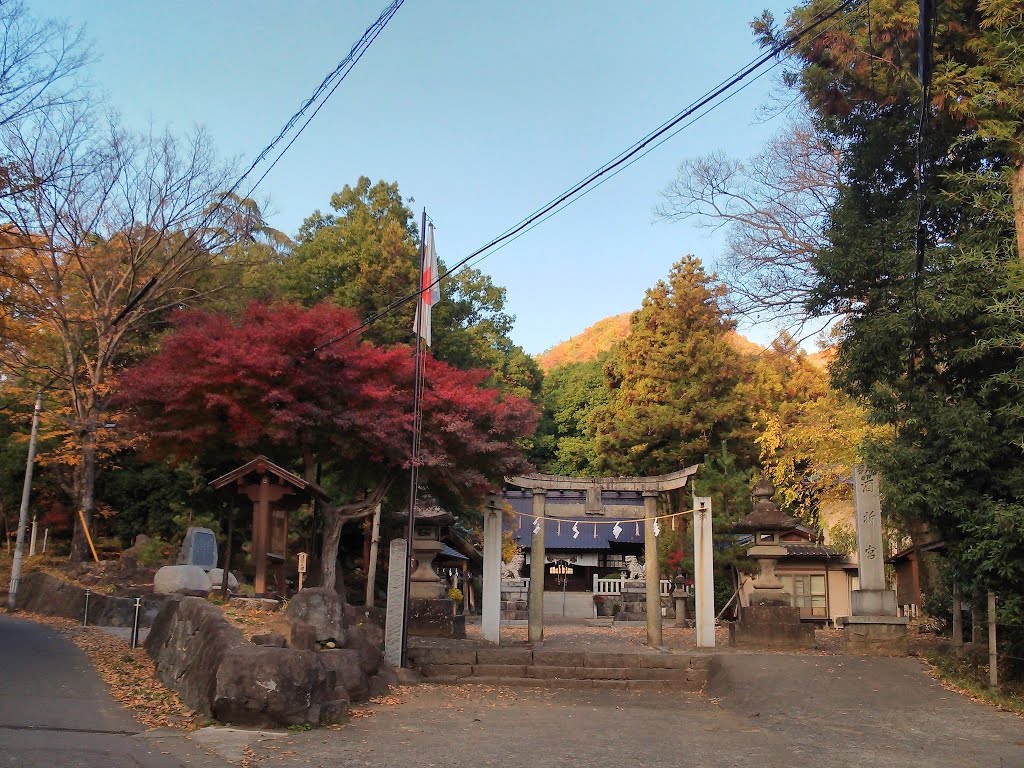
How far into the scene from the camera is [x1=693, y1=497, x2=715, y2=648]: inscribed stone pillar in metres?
15.6

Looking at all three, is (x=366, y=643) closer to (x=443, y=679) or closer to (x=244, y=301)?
(x=443, y=679)

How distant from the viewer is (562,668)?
13.8 metres

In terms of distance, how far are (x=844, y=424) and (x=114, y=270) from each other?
18.6 metres

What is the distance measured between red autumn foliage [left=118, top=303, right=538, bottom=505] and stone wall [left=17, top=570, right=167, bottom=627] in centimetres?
298

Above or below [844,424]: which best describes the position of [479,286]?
above

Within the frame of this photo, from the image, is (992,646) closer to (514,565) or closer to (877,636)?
(877,636)

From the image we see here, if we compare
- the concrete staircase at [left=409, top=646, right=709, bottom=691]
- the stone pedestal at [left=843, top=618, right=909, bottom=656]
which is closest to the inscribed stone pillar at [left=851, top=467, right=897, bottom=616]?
the stone pedestal at [left=843, top=618, right=909, bottom=656]

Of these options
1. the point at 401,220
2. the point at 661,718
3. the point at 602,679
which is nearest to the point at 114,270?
the point at 401,220

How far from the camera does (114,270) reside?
21609 millimetres

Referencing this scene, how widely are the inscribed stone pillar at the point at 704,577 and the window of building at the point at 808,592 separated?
11.8 metres

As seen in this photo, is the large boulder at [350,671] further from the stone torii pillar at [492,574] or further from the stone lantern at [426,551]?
the stone lantern at [426,551]

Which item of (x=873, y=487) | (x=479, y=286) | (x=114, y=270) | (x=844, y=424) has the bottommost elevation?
A: (x=873, y=487)

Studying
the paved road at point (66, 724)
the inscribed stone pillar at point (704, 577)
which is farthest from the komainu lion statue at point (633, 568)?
the paved road at point (66, 724)

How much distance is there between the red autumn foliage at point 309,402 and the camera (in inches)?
608
